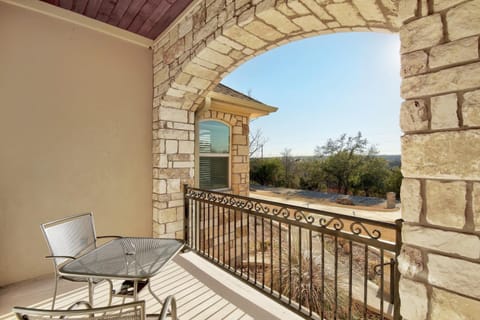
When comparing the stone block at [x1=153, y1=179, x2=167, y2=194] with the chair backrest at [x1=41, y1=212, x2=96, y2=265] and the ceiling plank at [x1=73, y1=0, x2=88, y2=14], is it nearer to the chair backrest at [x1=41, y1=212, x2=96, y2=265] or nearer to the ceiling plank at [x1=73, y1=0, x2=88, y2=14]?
the chair backrest at [x1=41, y1=212, x2=96, y2=265]

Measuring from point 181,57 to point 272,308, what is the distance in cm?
292

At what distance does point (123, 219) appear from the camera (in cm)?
302

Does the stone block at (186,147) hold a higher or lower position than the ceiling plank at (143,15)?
lower


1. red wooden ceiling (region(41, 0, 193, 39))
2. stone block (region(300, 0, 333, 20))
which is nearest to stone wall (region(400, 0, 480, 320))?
stone block (region(300, 0, 333, 20))

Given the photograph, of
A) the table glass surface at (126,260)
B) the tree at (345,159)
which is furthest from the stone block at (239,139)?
the tree at (345,159)

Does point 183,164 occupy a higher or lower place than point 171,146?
lower

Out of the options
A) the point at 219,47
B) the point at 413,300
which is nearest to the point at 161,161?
the point at 219,47

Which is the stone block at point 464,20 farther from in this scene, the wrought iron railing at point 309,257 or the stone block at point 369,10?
the wrought iron railing at point 309,257

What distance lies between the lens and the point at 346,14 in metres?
1.71

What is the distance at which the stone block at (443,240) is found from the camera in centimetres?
90

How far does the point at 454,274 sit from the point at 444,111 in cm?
71

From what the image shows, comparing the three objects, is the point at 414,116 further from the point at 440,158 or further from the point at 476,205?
the point at 476,205

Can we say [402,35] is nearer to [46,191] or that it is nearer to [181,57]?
[181,57]

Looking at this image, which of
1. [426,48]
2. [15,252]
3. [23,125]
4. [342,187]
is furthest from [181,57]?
[342,187]
